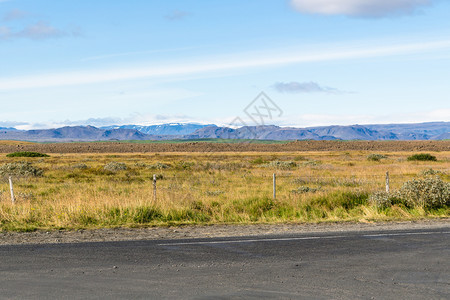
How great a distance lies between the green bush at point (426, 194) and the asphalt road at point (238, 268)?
487 cm

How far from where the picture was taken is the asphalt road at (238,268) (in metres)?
7.44

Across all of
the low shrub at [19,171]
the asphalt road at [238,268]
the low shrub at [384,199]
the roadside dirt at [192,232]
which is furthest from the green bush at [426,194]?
the low shrub at [19,171]

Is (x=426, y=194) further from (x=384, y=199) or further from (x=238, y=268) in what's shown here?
(x=238, y=268)

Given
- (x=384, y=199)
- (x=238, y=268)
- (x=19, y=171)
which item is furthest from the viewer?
(x=19, y=171)

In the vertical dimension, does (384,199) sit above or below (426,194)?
below

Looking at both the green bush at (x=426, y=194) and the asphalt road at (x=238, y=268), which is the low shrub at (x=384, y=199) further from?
the asphalt road at (x=238, y=268)

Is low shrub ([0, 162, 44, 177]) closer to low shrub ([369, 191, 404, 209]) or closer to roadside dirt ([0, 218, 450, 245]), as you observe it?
roadside dirt ([0, 218, 450, 245])

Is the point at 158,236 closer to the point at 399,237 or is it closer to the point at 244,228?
the point at 244,228

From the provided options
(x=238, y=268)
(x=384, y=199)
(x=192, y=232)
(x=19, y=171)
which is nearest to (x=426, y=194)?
(x=384, y=199)

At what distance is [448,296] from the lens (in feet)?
23.6

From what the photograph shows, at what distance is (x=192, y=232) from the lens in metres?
13.3

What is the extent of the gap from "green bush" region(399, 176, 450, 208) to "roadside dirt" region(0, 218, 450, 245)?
192 centimetres

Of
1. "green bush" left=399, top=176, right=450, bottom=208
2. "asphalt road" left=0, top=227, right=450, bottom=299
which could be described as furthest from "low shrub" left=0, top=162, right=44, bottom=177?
"green bush" left=399, top=176, right=450, bottom=208

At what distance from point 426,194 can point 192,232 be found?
8.68m
